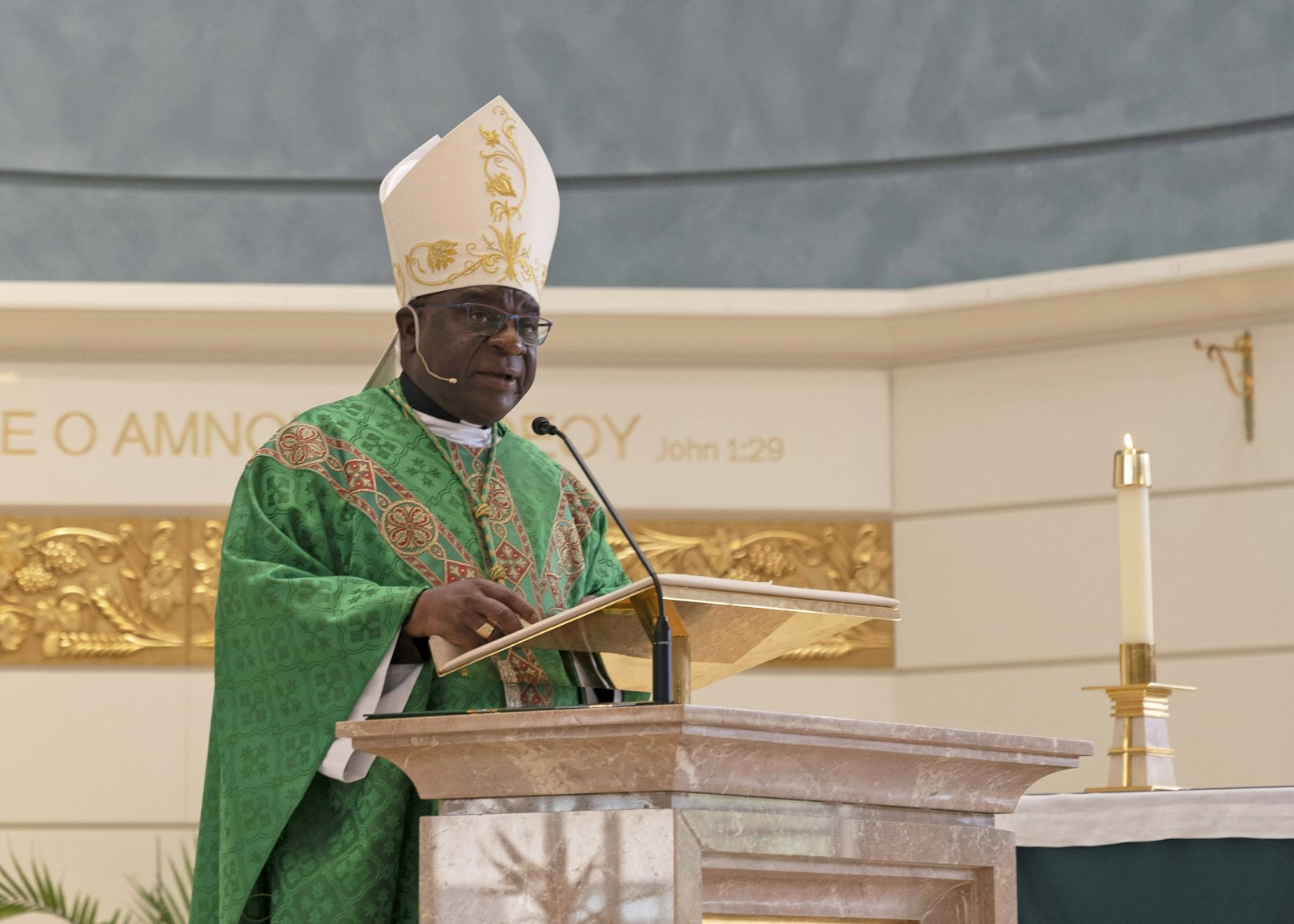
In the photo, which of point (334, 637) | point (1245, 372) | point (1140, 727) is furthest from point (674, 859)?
point (1245, 372)

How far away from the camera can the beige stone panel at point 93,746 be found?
5.46 metres

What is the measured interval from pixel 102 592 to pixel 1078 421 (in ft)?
9.25

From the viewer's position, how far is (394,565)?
2875 mm

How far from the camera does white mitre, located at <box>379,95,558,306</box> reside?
311 cm

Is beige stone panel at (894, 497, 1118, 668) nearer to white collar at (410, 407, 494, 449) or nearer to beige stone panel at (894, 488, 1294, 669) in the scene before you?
beige stone panel at (894, 488, 1294, 669)

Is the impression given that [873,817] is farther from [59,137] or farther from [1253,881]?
[59,137]

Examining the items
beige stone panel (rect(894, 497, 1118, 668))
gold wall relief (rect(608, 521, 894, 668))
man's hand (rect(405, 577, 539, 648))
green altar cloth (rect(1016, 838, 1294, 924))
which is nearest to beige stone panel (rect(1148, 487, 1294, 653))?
beige stone panel (rect(894, 497, 1118, 668))

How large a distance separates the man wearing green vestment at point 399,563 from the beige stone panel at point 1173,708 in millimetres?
2601

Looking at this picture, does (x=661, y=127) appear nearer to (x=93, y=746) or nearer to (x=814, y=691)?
(x=814, y=691)

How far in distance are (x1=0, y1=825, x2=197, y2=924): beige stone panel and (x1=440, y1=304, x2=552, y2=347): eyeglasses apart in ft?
A: 9.63

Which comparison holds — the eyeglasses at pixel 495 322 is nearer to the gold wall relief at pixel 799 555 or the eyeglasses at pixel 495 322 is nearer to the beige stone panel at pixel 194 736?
the gold wall relief at pixel 799 555

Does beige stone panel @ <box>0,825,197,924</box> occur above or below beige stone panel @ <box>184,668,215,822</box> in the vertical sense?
below

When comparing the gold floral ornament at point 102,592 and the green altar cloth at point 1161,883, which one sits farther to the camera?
the gold floral ornament at point 102,592

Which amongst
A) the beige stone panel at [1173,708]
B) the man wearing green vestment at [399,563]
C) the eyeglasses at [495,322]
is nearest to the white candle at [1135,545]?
the man wearing green vestment at [399,563]
